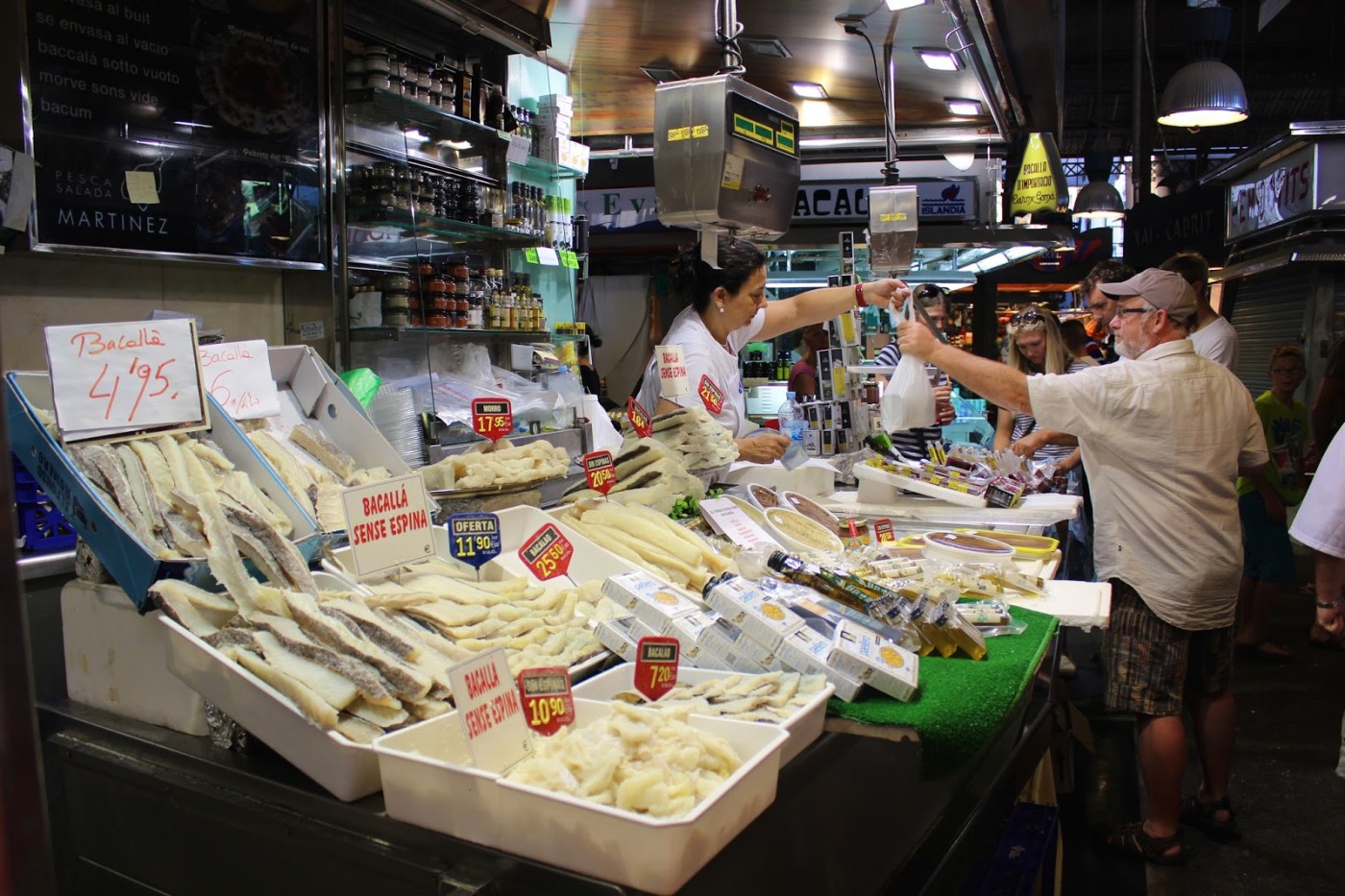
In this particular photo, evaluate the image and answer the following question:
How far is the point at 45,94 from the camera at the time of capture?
332 centimetres

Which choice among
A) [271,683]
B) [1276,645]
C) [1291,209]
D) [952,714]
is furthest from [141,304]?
[1291,209]

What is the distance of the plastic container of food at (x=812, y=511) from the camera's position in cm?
340

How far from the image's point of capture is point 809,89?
711 centimetres

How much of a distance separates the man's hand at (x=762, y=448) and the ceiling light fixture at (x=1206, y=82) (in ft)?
20.4

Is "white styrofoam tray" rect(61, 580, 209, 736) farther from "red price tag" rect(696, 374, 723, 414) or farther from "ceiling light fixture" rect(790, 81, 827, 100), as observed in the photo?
"ceiling light fixture" rect(790, 81, 827, 100)

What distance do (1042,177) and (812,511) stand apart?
243 inches

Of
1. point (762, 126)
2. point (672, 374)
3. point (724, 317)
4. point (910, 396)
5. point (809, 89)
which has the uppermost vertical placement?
point (809, 89)

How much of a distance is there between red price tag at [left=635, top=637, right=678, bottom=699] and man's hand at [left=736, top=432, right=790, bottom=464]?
2.60m

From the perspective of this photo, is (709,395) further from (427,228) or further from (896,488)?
(427,228)

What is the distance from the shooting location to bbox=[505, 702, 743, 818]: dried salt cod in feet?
4.01

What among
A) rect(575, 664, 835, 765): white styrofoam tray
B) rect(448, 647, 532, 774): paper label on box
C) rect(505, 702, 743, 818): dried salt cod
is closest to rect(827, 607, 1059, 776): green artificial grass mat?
rect(575, 664, 835, 765): white styrofoam tray

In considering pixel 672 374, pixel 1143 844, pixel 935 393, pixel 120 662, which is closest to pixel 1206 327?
pixel 935 393

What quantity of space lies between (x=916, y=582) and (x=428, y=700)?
4.58 ft

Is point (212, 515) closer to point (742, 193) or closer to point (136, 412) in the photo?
point (136, 412)
